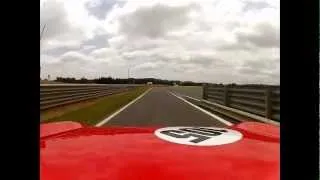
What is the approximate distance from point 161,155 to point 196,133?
1.75 ft

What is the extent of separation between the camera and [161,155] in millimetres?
2084

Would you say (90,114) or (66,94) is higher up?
(66,94)

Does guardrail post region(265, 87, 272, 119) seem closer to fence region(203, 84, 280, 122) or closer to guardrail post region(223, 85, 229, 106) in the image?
fence region(203, 84, 280, 122)

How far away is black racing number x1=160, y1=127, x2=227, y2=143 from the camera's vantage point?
2.46 m

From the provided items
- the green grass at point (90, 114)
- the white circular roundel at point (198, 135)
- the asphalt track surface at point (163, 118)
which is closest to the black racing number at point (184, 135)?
the white circular roundel at point (198, 135)

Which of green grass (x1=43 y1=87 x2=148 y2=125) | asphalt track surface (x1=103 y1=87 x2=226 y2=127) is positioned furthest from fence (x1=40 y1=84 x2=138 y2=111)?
asphalt track surface (x1=103 y1=87 x2=226 y2=127)

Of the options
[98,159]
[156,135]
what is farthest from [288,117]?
[156,135]

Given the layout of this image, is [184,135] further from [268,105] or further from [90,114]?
[90,114]

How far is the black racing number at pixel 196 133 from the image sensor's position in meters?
2.46

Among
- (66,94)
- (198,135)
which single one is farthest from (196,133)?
(66,94)

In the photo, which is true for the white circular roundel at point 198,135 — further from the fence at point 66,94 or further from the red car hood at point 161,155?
the fence at point 66,94
